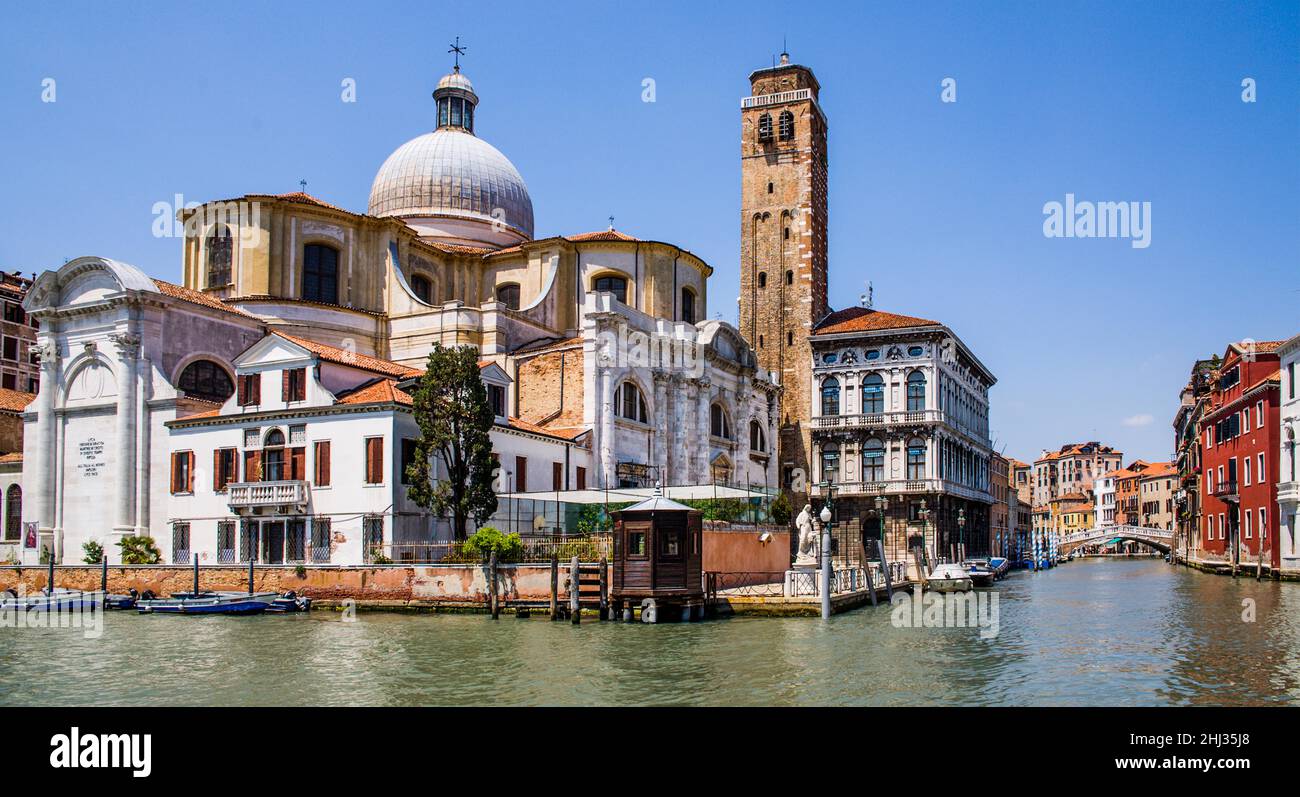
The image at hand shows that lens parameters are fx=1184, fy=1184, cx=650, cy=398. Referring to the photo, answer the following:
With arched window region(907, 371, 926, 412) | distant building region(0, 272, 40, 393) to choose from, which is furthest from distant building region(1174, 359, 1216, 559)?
distant building region(0, 272, 40, 393)

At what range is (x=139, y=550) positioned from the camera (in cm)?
3388

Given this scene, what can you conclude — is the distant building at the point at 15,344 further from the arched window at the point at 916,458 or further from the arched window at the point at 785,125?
the arched window at the point at 916,458

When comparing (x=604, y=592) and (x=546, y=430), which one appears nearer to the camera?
(x=604, y=592)

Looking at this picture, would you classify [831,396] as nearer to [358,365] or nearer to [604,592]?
[358,365]

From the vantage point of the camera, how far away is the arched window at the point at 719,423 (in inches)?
1839

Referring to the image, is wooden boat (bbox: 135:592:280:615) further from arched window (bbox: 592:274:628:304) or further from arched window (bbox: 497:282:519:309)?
arched window (bbox: 592:274:628:304)

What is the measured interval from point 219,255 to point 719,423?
19.8 m

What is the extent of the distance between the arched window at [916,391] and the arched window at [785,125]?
12387 millimetres

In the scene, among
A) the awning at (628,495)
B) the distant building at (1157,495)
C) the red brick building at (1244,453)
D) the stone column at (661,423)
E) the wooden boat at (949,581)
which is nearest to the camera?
the awning at (628,495)

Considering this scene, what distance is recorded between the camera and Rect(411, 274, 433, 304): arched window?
45.2 meters

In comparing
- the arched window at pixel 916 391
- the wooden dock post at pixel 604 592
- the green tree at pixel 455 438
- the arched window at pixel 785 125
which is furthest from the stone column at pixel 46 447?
the arched window at pixel 916 391

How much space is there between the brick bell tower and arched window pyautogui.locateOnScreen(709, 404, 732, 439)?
5.54m

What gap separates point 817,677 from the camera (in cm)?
1697

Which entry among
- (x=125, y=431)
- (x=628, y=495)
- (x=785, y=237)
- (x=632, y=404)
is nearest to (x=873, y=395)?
(x=785, y=237)
